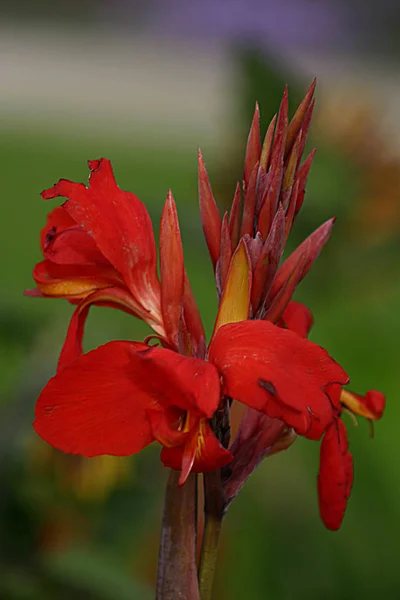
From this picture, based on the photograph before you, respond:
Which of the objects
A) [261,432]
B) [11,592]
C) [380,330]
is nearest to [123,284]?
[261,432]

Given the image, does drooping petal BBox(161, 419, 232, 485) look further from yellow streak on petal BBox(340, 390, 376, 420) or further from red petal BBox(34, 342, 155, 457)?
yellow streak on petal BBox(340, 390, 376, 420)

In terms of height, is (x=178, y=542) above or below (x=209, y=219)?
below

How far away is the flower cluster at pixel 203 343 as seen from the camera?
0.38m

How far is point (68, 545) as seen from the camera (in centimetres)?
98

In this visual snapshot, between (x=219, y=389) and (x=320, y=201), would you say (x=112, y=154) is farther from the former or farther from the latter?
(x=219, y=389)

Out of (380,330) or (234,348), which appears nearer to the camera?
(234,348)

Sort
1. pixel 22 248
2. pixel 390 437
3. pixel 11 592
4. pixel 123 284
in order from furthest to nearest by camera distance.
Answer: pixel 22 248 → pixel 390 437 → pixel 11 592 → pixel 123 284

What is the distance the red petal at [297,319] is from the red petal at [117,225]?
0.09 meters

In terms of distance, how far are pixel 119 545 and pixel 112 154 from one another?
430cm

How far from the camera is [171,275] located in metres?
0.45

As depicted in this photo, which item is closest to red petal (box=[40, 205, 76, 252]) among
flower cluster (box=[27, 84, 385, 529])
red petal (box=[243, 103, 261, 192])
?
Result: flower cluster (box=[27, 84, 385, 529])

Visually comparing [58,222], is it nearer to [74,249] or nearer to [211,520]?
[74,249]

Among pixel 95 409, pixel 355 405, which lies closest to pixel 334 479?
pixel 355 405

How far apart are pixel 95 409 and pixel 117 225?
0.12 m
